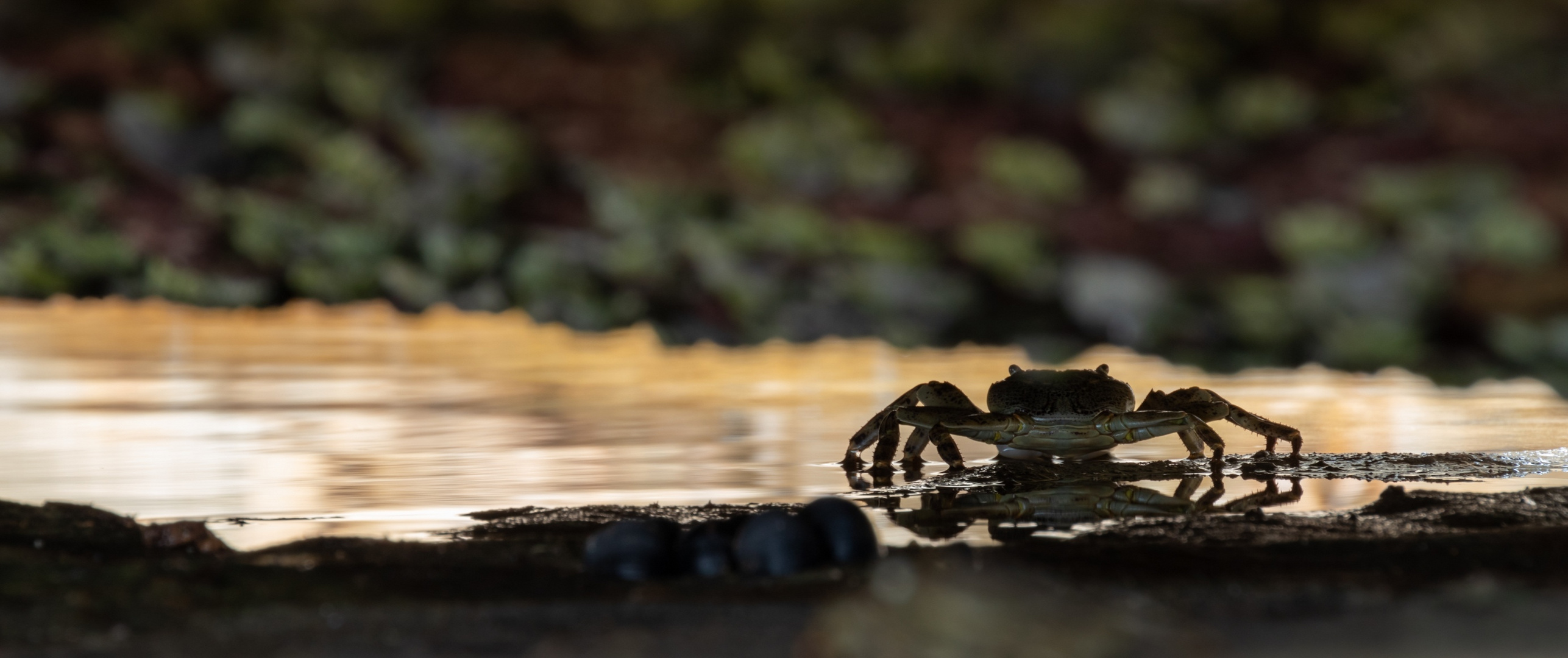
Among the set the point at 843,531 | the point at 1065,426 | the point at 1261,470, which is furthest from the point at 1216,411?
the point at 843,531

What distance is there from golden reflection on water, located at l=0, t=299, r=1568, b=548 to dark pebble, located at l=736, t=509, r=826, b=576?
0.74 metres

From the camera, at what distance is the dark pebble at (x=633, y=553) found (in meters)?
2.19

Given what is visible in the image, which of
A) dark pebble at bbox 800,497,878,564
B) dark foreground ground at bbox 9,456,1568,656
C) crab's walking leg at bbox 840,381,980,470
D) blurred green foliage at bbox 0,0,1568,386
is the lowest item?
dark foreground ground at bbox 9,456,1568,656

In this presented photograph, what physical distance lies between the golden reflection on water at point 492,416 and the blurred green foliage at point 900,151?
368 millimetres

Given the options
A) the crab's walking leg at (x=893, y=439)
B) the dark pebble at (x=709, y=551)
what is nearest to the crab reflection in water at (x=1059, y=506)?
the crab's walking leg at (x=893, y=439)

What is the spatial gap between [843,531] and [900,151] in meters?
1.66

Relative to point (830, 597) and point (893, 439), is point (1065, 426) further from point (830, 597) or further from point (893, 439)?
point (830, 597)

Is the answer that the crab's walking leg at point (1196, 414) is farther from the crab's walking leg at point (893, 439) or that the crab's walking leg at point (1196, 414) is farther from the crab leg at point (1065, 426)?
the crab's walking leg at point (893, 439)

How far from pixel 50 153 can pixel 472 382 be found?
1.71 m

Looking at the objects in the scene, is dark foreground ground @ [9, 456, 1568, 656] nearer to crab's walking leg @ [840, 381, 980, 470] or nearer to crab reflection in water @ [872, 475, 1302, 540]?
crab reflection in water @ [872, 475, 1302, 540]

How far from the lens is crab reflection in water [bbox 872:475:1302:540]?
8.85 ft

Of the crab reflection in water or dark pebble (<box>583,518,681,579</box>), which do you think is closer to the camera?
dark pebble (<box>583,518,681,579</box>)

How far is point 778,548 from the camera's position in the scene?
2184mm

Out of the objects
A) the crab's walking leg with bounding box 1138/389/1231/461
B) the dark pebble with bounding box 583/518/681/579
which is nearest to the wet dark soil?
the crab's walking leg with bounding box 1138/389/1231/461
